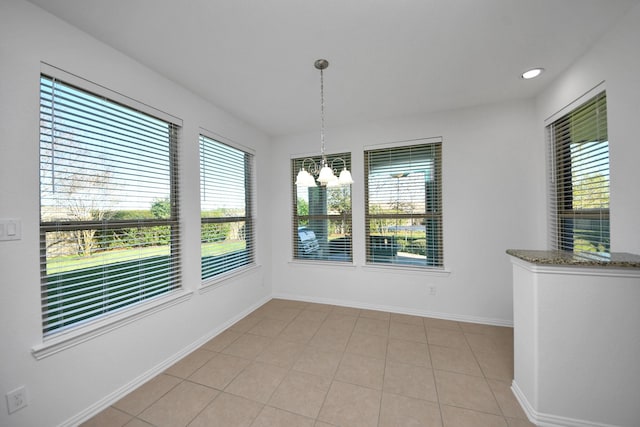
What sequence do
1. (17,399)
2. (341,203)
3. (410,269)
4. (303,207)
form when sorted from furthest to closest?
1. (303,207)
2. (341,203)
3. (410,269)
4. (17,399)

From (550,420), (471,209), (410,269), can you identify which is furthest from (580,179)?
(550,420)

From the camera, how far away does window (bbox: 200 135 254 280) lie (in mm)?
2738

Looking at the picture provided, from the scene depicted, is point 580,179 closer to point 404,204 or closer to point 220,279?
point 404,204

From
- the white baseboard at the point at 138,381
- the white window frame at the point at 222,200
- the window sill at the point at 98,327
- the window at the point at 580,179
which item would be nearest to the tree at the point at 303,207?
the white window frame at the point at 222,200

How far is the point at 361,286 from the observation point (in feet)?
11.3

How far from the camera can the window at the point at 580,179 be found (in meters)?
1.92

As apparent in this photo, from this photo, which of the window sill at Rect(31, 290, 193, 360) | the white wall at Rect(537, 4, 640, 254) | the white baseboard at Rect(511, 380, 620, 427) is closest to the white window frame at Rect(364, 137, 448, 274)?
the white wall at Rect(537, 4, 640, 254)

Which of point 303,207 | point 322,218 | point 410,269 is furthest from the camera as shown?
point 303,207

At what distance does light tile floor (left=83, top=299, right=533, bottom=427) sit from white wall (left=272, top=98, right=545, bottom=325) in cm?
40

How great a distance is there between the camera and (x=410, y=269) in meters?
3.21

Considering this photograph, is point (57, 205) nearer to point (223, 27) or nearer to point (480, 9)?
point (223, 27)

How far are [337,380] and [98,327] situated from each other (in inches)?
72.2

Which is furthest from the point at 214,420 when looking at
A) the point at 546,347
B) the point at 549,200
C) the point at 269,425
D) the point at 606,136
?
the point at 549,200

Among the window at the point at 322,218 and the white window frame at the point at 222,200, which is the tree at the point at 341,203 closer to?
the window at the point at 322,218
